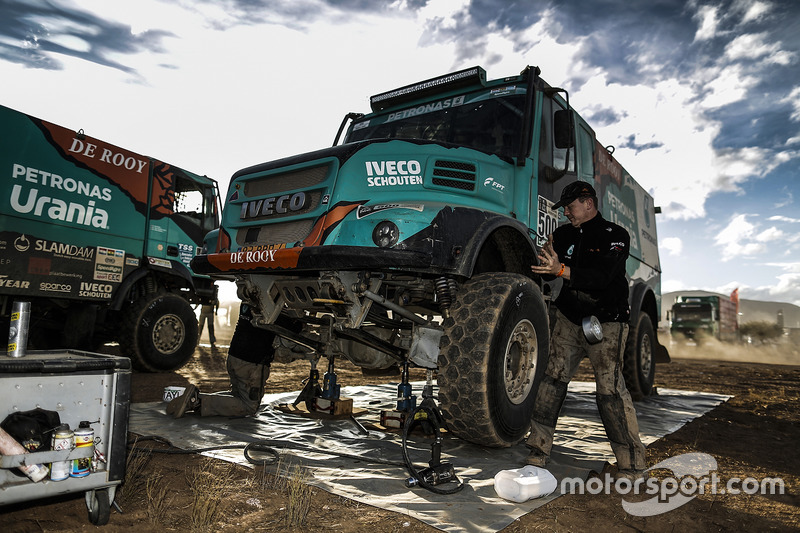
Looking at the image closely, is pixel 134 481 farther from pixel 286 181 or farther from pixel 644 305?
pixel 644 305

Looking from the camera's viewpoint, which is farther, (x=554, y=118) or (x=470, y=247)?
(x=554, y=118)

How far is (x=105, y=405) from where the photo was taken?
252 centimetres

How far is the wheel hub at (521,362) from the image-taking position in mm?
4043

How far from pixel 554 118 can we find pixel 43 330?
7.96m

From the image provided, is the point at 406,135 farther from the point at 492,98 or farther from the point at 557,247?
the point at 557,247

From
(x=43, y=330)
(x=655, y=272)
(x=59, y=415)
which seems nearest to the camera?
(x=59, y=415)

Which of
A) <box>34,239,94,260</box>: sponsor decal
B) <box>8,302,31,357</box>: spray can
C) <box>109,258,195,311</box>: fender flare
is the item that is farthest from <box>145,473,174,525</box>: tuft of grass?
<box>109,258,195,311</box>: fender flare

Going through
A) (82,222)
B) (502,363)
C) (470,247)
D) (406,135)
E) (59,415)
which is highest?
(406,135)

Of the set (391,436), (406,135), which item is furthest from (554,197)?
(391,436)

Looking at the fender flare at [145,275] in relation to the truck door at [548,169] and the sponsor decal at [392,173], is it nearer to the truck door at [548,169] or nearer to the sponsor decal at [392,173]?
the sponsor decal at [392,173]

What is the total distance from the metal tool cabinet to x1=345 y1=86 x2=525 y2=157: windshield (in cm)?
307

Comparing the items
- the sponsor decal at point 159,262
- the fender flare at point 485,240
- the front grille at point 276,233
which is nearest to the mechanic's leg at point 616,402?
the fender flare at point 485,240

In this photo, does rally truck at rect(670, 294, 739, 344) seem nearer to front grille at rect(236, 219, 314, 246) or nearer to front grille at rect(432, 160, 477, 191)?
front grille at rect(432, 160, 477, 191)

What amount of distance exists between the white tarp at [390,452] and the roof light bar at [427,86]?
3310 millimetres
